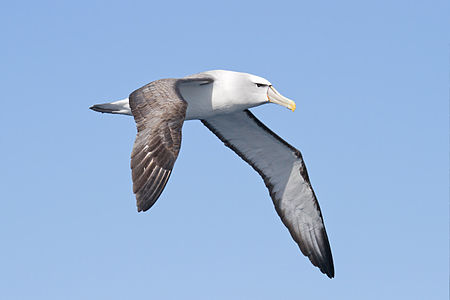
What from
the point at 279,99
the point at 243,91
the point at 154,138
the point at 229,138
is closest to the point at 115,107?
the point at 243,91

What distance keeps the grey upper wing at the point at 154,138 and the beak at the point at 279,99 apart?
2407 mm

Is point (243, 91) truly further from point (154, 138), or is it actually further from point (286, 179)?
point (154, 138)

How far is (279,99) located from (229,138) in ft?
8.77

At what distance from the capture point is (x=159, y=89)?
45.4ft

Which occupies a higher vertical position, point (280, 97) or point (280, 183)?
point (280, 97)

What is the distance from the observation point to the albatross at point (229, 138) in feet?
39.5

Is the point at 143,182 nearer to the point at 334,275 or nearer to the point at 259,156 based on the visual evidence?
the point at 259,156

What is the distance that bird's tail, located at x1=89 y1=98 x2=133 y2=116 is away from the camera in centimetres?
1579

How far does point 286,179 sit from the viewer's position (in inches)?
700

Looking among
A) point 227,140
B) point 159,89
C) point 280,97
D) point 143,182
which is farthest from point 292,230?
point 143,182

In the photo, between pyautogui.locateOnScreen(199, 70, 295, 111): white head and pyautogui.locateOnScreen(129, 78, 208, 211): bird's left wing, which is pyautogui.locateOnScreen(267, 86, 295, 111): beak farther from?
pyautogui.locateOnScreen(129, 78, 208, 211): bird's left wing

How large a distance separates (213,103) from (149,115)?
265 cm

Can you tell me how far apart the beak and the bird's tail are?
9.80 ft

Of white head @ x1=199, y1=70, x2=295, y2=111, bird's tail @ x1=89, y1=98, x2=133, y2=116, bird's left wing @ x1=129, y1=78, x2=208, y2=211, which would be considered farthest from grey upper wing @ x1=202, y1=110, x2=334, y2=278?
bird's left wing @ x1=129, y1=78, x2=208, y2=211
